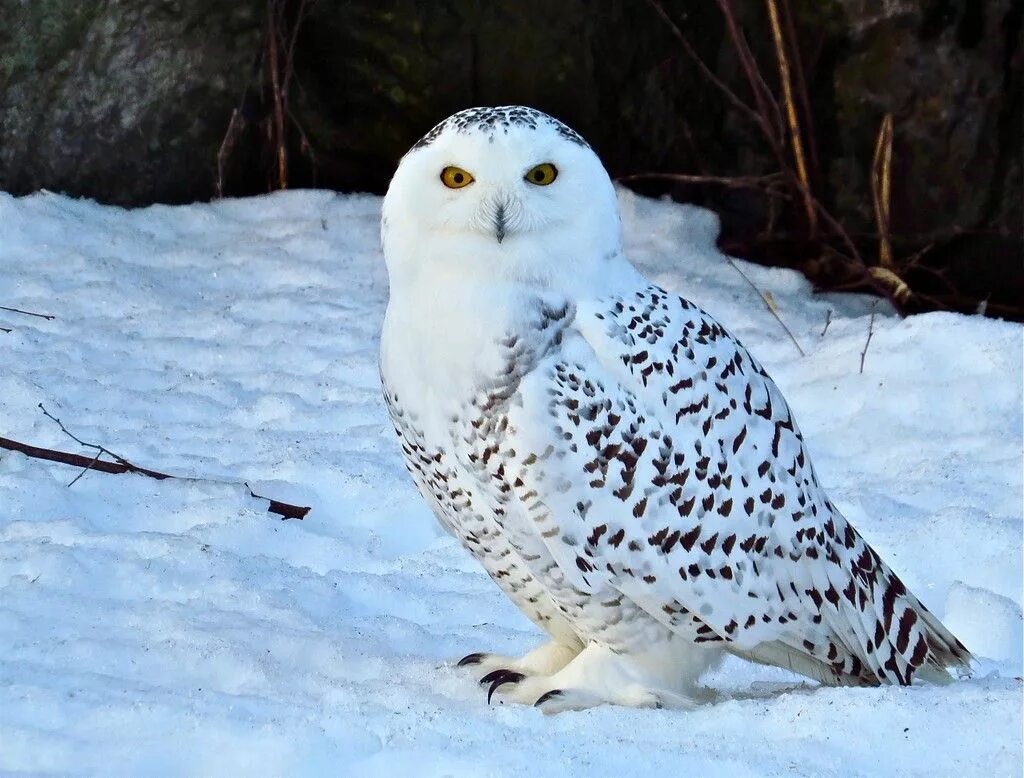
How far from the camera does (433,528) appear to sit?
3.43 meters

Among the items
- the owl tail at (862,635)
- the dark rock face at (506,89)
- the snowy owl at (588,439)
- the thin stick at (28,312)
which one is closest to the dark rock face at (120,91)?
the dark rock face at (506,89)

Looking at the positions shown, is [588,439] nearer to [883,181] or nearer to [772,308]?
[772,308]

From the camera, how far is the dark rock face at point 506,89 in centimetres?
506

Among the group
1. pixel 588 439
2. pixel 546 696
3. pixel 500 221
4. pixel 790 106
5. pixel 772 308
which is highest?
pixel 790 106

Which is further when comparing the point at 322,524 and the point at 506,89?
the point at 506,89

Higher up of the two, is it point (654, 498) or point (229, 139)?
point (229, 139)

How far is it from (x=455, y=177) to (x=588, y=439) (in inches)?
18.8

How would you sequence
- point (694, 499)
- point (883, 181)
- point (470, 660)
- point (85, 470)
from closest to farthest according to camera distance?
point (694, 499)
point (470, 660)
point (85, 470)
point (883, 181)

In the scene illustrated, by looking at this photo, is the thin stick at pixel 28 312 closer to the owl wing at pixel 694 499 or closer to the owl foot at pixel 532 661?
the owl foot at pixel 532 661

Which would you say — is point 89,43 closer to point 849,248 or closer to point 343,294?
point 343,294

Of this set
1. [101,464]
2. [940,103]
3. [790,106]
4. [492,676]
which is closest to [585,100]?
[790,106]

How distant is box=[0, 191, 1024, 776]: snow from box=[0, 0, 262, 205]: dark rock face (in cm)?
15

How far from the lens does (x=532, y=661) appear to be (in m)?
2.62

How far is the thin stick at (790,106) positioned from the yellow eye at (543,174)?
3055 millimetres
